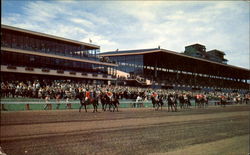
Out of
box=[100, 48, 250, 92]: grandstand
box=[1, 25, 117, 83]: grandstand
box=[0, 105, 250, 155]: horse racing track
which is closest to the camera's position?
box=[0, 105, 250, 155]: horse racing track

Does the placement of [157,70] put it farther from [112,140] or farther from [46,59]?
[112,140]

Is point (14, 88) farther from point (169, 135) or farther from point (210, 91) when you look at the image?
point (210, 91)

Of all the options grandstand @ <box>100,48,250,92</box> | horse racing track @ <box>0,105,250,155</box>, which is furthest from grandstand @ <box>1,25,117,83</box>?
horse racing track @ <box>0,105,250,155</box>

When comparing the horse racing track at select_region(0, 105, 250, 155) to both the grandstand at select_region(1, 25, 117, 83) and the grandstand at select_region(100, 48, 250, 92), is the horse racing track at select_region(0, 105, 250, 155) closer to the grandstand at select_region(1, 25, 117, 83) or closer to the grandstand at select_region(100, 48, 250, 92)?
the grandstand at select_region(1, 25, 117, 83)

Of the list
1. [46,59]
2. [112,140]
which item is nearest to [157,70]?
[46,59]

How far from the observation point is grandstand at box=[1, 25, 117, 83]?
18.3 meters

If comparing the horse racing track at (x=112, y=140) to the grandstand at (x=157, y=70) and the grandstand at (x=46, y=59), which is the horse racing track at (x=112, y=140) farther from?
the grandstand at (x=157, y=70)

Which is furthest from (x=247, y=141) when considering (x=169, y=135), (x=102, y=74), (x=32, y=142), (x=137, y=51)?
(x=137, y=51)

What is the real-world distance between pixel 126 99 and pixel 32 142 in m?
18.5

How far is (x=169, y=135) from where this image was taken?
817cm

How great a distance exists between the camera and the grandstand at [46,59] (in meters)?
18.3

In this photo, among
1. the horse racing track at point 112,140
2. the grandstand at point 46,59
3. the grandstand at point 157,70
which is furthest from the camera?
the grandstand at point 157,70

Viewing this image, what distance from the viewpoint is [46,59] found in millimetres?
24016

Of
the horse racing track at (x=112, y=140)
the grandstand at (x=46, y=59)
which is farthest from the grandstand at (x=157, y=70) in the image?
the horse racing track at (x=112, y=140)
